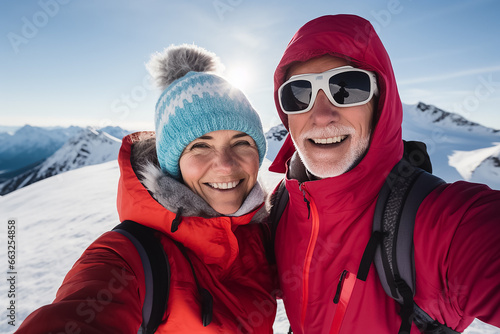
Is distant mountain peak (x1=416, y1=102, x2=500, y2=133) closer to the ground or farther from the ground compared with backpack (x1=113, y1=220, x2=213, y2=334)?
farther from the ground

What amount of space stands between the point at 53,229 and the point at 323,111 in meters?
7.67

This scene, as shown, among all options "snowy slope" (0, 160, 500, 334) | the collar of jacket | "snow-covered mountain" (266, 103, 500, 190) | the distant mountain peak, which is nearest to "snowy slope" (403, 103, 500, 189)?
"snow-covered mountain" (266, 103, 500, 190)

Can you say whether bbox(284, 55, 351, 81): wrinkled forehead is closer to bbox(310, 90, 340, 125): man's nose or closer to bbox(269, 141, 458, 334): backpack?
bbox(310, 90, 340, 125): man's nose

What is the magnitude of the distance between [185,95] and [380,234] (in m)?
1.55

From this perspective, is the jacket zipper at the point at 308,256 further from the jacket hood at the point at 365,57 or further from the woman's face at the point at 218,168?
the woman's face at the point at 218,168

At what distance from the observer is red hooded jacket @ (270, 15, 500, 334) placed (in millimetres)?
1064

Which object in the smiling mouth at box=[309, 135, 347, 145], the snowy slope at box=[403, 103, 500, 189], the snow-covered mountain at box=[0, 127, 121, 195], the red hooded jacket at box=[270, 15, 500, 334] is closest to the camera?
the red hooded jacket at box=[270, 15, 500, 334]

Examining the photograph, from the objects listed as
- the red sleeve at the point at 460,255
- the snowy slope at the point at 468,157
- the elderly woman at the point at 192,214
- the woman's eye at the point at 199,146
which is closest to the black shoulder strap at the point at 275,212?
the elderly woman at the point at 192,214

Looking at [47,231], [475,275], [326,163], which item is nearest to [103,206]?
[47,231]

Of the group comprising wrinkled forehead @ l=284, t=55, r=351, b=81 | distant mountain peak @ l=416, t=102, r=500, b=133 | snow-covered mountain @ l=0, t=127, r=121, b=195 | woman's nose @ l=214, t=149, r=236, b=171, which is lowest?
snow-covered mountain @ l=0, t=127, r=121, b=195

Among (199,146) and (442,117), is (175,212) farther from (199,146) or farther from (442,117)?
(442,117)

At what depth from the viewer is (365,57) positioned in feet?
4.90

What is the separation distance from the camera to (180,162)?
185 centimetres

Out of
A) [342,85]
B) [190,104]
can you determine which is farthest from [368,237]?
[190,104]
